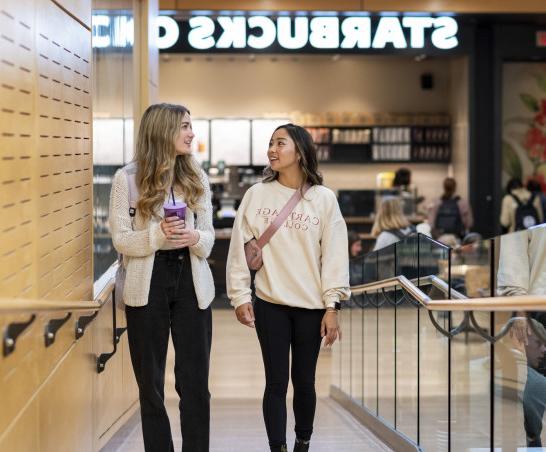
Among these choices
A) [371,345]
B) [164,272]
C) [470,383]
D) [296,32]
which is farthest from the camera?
[296,32]

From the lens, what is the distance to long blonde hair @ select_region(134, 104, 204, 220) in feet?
13.4

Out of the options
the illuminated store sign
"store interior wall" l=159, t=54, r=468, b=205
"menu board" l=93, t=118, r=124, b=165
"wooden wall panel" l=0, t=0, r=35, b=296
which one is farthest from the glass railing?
"store interior wall" l=159, t=54, r=468, b=205

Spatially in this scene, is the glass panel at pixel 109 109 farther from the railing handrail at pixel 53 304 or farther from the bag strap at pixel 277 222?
the bag strap at pixel 277 222

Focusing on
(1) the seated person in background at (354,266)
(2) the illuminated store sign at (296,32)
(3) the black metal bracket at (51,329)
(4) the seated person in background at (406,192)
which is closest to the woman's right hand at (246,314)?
(3) the black metal bracket at (51,329)

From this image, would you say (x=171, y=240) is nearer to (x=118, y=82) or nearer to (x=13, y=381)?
(x=13, y=381)

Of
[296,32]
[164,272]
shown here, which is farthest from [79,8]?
[296,32]

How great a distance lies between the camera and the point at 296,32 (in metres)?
14.0

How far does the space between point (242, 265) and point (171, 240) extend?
0.39 metres

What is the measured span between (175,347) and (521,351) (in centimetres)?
132

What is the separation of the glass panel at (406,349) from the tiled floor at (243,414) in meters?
0.29

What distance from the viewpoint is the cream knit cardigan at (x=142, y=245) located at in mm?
4012

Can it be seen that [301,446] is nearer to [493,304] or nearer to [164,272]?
[164,272]

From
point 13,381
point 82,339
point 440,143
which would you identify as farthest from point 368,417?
point 440,143

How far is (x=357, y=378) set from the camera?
7.68 meters
